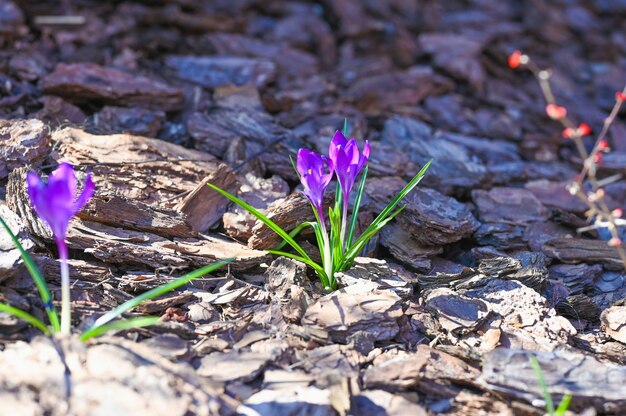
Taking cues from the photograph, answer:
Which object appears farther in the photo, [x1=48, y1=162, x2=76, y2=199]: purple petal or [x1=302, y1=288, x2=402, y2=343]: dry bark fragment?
[x1=302, y1=288, x2=402, y2=343]: dry bark fragment

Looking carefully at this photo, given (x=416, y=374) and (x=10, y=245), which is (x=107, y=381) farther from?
(x=416, y=374)

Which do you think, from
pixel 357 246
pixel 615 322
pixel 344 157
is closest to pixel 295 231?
pixel 357 246

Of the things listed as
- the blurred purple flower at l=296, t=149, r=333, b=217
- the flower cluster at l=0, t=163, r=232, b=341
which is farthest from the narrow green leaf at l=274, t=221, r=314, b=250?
the flower cluster at l=0, t=163, r=232, b=341

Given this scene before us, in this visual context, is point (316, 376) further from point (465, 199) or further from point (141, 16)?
point (141, 16)

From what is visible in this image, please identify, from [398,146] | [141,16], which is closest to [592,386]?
[398,146]

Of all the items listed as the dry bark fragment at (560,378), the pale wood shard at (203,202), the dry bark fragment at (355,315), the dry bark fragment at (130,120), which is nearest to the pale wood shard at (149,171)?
the pale wood shard at (203,202)

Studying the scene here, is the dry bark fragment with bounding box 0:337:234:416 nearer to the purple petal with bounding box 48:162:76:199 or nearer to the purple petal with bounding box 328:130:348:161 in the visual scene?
the purple petal with bounding box 48:162:76:199
